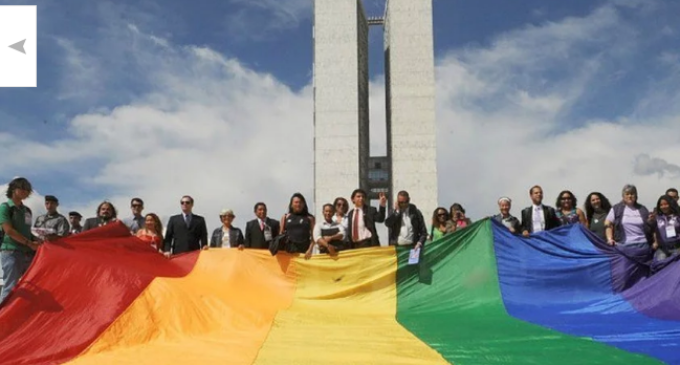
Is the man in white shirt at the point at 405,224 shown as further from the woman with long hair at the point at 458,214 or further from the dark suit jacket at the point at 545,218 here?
the dark suit jacket at the point at 545,218

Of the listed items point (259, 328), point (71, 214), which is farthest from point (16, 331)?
point (71, 214)

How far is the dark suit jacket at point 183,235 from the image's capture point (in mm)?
8195

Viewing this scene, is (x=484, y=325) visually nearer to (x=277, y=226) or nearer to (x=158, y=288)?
(x=158, y=288)

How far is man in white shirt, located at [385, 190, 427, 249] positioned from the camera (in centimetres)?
770

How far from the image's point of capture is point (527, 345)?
4684mm

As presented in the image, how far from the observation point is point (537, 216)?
8.04 metres

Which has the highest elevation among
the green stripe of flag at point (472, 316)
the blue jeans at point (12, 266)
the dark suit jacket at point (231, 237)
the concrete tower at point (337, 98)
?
the concrete tower at point (337, 98)

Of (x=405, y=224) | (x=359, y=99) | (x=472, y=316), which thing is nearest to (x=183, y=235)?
(x=405, y=224)

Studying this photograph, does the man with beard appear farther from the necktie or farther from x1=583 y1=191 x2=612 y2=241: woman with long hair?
x1=583 y1=191 x2=612 y2=241: woman with long hair

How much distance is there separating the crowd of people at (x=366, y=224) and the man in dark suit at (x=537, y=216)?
13mm

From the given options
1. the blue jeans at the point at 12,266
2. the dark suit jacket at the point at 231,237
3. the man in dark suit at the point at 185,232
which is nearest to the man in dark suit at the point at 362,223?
the dark suit jacket at the point at 231,237

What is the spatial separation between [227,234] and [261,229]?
49 cm

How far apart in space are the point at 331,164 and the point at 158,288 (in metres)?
38.3

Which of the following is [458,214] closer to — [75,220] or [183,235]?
[183,235]
